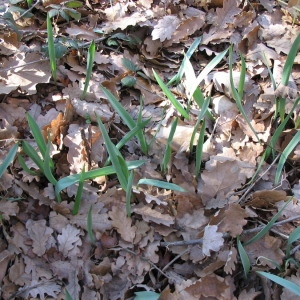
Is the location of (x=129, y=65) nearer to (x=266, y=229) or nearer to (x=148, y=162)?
(x=148, y=162)

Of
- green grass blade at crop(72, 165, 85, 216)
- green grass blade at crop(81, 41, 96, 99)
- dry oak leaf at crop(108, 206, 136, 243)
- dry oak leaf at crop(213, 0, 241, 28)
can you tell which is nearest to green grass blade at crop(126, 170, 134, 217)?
dry oak leaf at crop(108, 206, 136, 243)

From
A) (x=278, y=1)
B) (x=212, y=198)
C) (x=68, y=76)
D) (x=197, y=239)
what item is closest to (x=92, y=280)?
(x=197, y=239)

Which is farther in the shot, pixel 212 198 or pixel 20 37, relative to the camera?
pixel 20 37

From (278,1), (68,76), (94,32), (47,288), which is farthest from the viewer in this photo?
(278,1)

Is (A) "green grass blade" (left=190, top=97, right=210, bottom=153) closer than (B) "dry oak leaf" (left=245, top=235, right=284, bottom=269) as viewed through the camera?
No

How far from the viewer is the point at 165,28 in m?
1.70

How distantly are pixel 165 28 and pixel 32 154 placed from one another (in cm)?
86

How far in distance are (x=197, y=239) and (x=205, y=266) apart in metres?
0.08

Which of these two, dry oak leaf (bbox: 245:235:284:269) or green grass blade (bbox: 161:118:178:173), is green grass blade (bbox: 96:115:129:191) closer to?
green grass blade (bbox: 161:118:178:173)

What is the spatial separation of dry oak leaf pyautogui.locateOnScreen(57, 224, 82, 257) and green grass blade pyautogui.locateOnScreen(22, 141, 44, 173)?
0.21 meters

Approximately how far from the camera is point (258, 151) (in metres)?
1.36

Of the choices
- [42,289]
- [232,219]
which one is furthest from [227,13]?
[42,289]

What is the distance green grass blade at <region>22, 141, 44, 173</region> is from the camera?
3.79ft

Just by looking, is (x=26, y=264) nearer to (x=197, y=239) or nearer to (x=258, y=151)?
(x=197, y=239)
